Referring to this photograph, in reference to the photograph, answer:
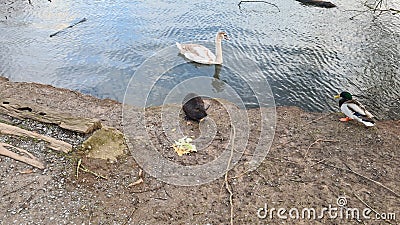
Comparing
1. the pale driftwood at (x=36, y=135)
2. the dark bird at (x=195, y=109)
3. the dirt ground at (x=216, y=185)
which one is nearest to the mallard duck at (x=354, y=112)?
the dirt ground at (x=216, y=185)

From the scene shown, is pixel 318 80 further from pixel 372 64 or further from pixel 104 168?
pixel 104 168

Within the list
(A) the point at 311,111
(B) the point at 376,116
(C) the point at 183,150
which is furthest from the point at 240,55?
(C) the point at 183,150

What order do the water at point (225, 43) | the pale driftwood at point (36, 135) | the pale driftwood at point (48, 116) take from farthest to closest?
the water at point (225, 43) → the pale driftwood at point (48, 116) → the pale driftwood at point (36, 135)

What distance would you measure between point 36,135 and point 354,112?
7.03 meters

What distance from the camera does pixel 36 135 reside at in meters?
6.96

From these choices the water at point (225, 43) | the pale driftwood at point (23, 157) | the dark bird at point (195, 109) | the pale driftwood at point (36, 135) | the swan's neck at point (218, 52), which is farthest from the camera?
the swan's neck at point (218, 52)

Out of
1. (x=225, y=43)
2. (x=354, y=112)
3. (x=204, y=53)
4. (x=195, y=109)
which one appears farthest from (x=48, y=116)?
(x=225, y=43)

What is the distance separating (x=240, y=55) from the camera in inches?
470

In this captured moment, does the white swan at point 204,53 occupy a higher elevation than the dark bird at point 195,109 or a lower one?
lower

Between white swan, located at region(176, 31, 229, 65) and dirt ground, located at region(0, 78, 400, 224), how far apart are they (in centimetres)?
401

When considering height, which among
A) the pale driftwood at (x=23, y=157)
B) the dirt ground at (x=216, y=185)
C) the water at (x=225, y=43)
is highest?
the pale driftwood at (x=23, y=157)

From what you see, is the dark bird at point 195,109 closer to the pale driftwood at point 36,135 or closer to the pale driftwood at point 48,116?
the pale driftwood at point 48,116

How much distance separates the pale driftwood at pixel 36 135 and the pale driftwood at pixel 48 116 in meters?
0.42

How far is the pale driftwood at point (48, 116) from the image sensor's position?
7.18m
